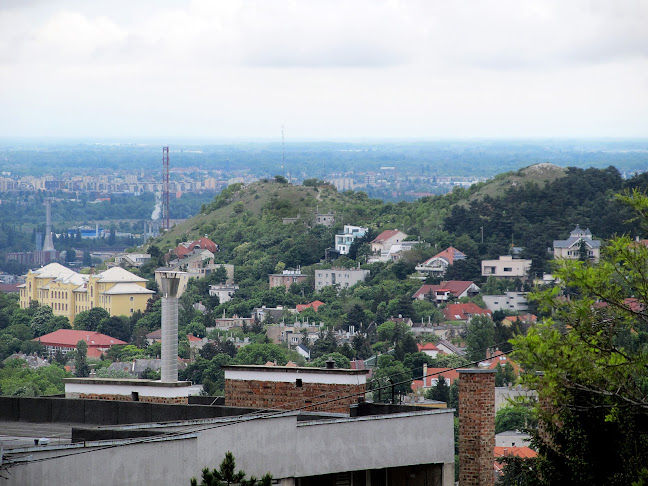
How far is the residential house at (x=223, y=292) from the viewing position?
17275 cm

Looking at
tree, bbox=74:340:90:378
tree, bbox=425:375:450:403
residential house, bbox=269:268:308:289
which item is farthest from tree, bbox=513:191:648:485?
residential house, bbox=269:268:308:289

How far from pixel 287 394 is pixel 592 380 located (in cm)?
336

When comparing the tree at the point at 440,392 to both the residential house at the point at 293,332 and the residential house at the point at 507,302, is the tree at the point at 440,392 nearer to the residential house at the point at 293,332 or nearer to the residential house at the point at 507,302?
the residential house at the point at 293,332

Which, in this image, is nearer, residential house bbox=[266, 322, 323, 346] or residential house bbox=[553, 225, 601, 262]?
residential house bbox=[266, 322, 323, 346]

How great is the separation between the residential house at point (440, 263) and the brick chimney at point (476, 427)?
504 ft

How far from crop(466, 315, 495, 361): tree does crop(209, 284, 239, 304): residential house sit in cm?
4442

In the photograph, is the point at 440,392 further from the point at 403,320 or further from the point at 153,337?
the point at 153,337

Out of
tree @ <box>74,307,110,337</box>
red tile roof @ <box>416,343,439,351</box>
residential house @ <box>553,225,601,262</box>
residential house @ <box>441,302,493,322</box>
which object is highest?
residential house @ <box>553,225,601,262</box>

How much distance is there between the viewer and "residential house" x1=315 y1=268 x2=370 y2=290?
171375mm

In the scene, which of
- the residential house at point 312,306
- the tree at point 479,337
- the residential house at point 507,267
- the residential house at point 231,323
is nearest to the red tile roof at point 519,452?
the tree at point 479,337

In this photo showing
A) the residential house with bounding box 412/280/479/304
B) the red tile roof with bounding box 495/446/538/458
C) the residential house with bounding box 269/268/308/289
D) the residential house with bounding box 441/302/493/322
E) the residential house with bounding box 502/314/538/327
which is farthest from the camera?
the residential house with bounding box 269/268/308/289

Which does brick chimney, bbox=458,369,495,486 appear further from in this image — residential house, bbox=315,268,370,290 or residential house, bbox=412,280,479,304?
residential house, bbox=315,268,370,290

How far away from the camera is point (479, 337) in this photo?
12338 cm

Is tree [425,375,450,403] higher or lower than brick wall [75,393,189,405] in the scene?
lower
